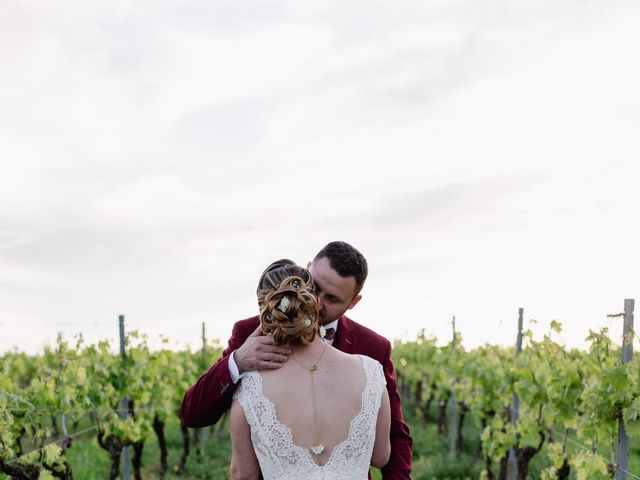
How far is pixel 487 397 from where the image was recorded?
10156 mm

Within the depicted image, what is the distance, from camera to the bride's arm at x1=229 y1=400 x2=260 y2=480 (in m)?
2.37

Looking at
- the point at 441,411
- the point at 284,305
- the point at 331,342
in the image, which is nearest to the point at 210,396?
the point at 284,305

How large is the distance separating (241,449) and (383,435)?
512mm

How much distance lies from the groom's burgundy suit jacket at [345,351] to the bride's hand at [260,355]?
9 cm

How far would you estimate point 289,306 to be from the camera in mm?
2203

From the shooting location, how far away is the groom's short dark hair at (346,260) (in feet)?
8.56

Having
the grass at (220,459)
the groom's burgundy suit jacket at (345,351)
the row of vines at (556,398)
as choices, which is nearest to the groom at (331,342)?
the groom's burgundy suit jacket at (345,351)

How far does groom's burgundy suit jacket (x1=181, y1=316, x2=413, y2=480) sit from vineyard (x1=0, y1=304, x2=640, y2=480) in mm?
2638

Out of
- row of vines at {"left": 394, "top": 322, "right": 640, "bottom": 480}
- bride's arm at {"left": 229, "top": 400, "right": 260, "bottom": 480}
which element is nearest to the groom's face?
bride's arm at {"left": 229, "top": 400, "right": 260, "bottom": 480}

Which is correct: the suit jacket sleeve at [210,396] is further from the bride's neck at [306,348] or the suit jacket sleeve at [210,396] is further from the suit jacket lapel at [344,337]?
the suit jacket lapel at [344,337]

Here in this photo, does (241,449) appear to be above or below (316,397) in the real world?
below

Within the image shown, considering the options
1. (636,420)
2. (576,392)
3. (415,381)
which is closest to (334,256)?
(636,420)

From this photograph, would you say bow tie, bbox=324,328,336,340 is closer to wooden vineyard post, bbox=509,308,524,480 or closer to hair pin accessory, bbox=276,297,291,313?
hair pin accessory, bbox=276,297,291,313

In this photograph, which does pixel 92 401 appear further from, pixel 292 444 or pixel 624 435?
pixel 292 444
